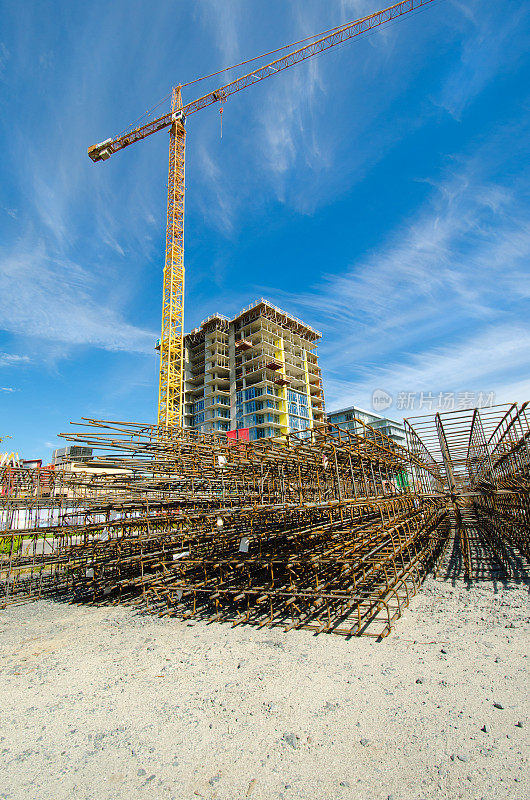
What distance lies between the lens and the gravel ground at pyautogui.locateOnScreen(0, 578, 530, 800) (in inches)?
116

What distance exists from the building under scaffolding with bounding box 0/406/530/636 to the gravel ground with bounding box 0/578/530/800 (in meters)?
1.14

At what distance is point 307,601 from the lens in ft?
25.5

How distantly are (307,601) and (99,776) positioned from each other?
5343 mm

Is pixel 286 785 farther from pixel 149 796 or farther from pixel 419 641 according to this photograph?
pixel 419 641

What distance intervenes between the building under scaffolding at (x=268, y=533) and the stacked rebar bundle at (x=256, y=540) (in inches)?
2.1

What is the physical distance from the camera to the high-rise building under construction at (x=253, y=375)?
52.9 metres

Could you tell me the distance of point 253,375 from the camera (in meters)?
54.2

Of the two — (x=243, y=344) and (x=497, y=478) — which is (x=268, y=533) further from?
(x=243, y=344)

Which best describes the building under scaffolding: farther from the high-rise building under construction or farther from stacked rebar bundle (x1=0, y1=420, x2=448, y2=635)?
the high-rise building under construction

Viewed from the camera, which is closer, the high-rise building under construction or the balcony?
the high-rise building under construction

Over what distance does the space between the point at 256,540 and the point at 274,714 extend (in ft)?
17.0

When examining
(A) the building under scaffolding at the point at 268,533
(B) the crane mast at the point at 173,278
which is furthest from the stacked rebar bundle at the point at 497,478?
(B) the crane mast at the point at 173,278

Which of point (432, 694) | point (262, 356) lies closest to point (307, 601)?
point (432, 694)

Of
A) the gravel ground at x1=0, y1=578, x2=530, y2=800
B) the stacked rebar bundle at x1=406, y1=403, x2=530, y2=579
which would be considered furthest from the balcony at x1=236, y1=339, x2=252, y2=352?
the gravel ground at x1=0, y1=578, x2=530, y2=800
